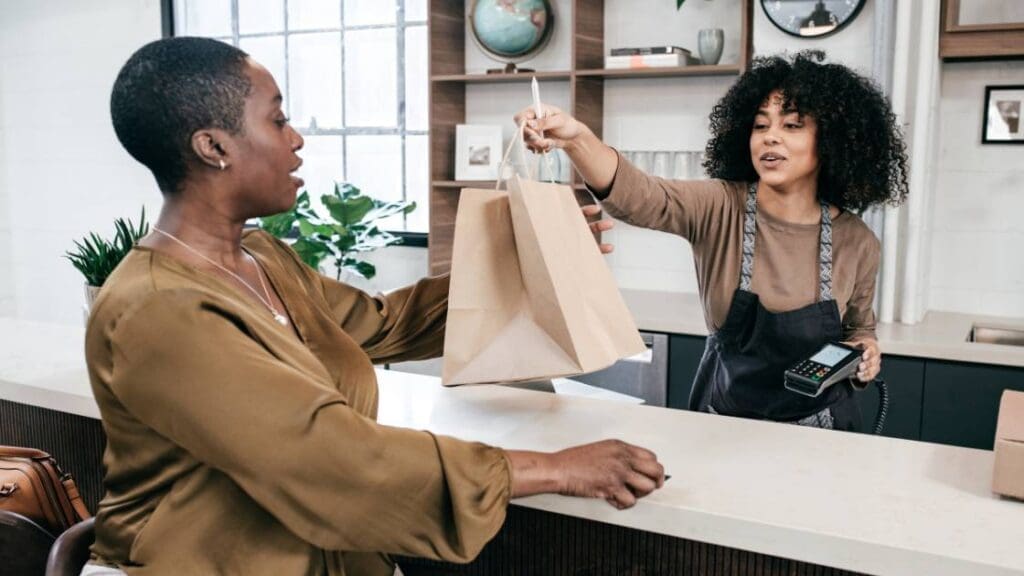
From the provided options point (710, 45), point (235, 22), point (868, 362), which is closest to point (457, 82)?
point (710, 45)

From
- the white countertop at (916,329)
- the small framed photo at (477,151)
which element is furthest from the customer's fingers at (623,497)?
the small framed photo at (477,151)

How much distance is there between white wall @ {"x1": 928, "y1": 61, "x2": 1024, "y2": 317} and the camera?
3.32 m

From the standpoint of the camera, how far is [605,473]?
125 centimetres

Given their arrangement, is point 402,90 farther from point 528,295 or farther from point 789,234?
point 528,295

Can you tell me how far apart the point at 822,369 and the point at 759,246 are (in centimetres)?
43

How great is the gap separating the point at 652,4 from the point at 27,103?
13.0 ft

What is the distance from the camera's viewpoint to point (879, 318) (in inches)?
125

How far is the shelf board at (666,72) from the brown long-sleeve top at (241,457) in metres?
2.61

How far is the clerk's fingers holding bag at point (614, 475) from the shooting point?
124 cm

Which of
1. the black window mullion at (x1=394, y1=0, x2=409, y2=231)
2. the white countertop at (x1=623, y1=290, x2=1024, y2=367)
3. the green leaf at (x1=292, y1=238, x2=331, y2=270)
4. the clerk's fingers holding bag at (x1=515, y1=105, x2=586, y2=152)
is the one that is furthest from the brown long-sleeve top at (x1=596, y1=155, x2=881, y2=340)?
the black window mullion at (x1=394, y1=0, x2=409, y2=231)

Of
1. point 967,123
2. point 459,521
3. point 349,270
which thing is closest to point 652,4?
point 967,123

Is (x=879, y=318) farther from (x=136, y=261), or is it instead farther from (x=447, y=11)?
(x=136, y=261)

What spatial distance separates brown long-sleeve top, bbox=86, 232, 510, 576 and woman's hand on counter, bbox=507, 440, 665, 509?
0.08 meters

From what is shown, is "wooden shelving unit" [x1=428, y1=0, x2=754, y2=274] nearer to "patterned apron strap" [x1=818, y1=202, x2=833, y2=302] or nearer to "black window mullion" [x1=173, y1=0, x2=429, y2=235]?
"black window mullion" [x1=173, y1=0, x2=429, y2=235]
